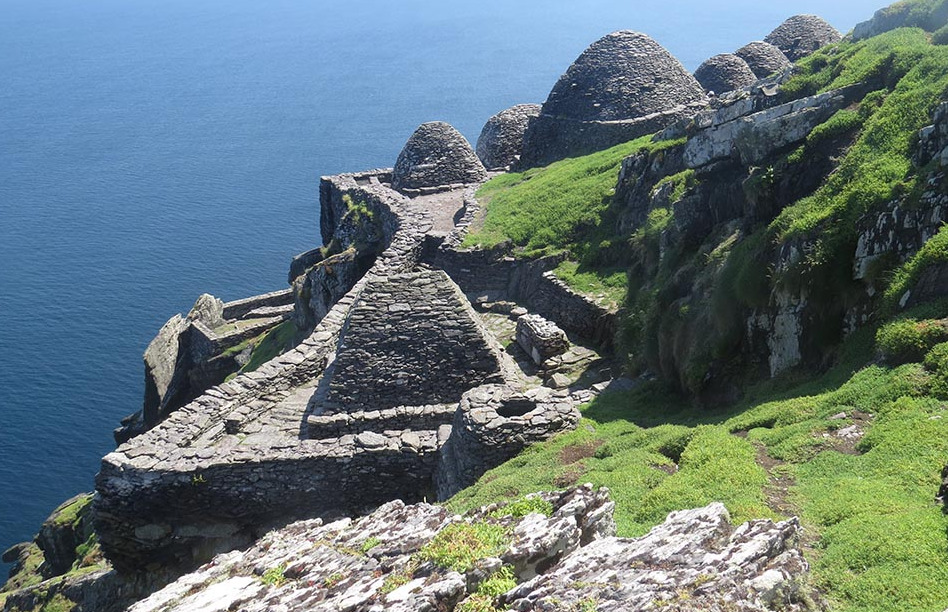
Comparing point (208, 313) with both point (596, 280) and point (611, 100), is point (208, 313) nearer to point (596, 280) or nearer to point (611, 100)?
point (611, 100)

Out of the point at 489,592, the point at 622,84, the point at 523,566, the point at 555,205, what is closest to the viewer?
the point at 489,592

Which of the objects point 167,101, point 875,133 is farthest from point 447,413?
point 167,101

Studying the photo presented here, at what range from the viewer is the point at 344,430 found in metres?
20.8

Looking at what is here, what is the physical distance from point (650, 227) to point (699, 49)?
158 metres

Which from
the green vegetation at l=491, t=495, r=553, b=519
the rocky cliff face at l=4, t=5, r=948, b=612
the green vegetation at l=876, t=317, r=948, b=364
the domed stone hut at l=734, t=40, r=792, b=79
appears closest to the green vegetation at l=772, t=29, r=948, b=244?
the rocky cliff face at l=4, t=5, r=948, b=612

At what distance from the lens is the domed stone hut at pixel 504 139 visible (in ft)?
170

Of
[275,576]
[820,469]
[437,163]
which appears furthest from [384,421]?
[437,163]

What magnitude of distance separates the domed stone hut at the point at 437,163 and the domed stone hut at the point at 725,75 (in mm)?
14124

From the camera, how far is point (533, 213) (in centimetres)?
3400

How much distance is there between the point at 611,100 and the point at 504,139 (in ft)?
36.2

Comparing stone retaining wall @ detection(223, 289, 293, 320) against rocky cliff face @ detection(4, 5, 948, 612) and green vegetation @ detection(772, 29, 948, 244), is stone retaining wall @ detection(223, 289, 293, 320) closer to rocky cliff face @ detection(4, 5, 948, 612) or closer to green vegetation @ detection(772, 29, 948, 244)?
rocky cliff face @ detection(4, 5, 948, 612)

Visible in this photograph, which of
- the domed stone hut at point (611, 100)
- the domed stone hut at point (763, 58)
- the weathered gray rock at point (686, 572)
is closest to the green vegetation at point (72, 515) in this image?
the domed stone hut at point (611, 100)

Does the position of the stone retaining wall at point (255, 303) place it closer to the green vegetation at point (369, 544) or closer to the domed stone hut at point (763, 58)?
the domed stone hut at point (763, 58)

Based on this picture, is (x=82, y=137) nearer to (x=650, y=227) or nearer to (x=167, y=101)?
(x=167, y=101)
